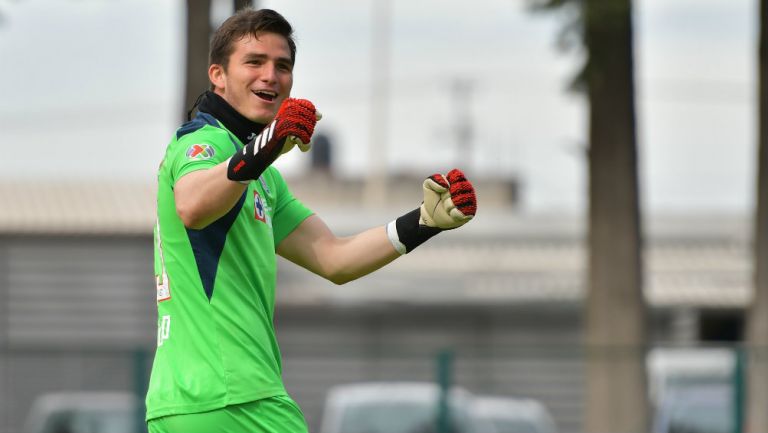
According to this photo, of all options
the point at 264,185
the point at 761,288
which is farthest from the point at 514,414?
the point at 264,185

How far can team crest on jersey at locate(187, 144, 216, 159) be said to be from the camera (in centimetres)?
437

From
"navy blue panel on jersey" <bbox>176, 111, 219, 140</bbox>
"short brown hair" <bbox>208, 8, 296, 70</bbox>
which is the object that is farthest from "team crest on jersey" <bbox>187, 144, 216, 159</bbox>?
"short brown hair" <bbox>208, 8, 296, 70</bbox>

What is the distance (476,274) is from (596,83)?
1698cm

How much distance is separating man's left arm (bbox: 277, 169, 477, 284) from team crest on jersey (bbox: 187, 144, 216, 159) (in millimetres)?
636

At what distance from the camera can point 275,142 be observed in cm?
420

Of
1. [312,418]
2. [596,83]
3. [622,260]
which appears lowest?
[312,418]

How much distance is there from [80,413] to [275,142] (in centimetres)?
1159

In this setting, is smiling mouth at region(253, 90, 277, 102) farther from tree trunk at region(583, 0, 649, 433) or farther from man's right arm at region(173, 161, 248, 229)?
tree trunk at region(583, 0, 649, 433)

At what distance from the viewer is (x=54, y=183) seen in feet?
97.6

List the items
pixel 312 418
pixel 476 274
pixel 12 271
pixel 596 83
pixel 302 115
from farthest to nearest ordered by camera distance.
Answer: pixel 476 274, pixel 12 271, pixel 312 418, pixel 596 83, pixel 302 115

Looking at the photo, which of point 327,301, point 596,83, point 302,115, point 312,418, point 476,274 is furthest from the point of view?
point 476,274

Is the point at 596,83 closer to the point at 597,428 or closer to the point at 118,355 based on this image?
the point at 597,428

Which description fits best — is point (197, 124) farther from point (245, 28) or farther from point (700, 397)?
point (700, 397)

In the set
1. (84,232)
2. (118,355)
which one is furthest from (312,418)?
(84,232)
